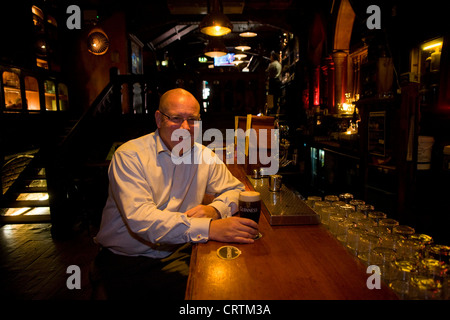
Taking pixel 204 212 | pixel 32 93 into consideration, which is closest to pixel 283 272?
pixel 204 212

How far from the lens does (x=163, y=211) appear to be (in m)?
1.57

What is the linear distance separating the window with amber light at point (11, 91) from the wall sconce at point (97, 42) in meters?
2.25

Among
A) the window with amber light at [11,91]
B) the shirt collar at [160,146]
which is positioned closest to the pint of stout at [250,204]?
the shirt collar at [160,146]

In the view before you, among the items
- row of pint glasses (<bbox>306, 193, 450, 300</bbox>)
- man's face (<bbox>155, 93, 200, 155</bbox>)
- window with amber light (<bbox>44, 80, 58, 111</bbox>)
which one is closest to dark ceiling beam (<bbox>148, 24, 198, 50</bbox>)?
window with amber light (<bbox>44, 80, 58, 111</bbox>)

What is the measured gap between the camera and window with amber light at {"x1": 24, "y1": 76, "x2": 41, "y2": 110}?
8.55 metres

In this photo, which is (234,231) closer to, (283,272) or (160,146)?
(283,272)

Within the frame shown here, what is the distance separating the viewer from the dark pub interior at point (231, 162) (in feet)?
3.98

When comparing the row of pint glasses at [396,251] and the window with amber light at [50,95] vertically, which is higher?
the window with amber light at [50,95]

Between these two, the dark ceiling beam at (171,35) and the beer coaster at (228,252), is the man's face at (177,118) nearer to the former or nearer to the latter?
the beer coaster at (228,252)

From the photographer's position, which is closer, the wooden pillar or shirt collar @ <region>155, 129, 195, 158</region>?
shirt collar @ <region>155, 129, 195, 158</region>

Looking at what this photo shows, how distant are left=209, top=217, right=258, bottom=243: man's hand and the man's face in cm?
82

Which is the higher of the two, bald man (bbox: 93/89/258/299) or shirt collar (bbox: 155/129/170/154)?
shirt collar (bbox: 155/129/170/154)

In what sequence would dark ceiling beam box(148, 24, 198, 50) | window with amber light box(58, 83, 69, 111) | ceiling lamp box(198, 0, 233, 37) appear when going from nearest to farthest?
ceiling lamp box(198, 0, 233, 37), window with amber light box(58, 83, 69, 111), dark ceiling beam box(148, 24, 198, 50)

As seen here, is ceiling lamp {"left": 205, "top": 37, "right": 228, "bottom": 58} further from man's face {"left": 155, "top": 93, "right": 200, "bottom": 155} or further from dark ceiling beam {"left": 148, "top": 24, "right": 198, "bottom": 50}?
man's face {"left": 155, "top": 93, "right": 200, "bottom": 155}
